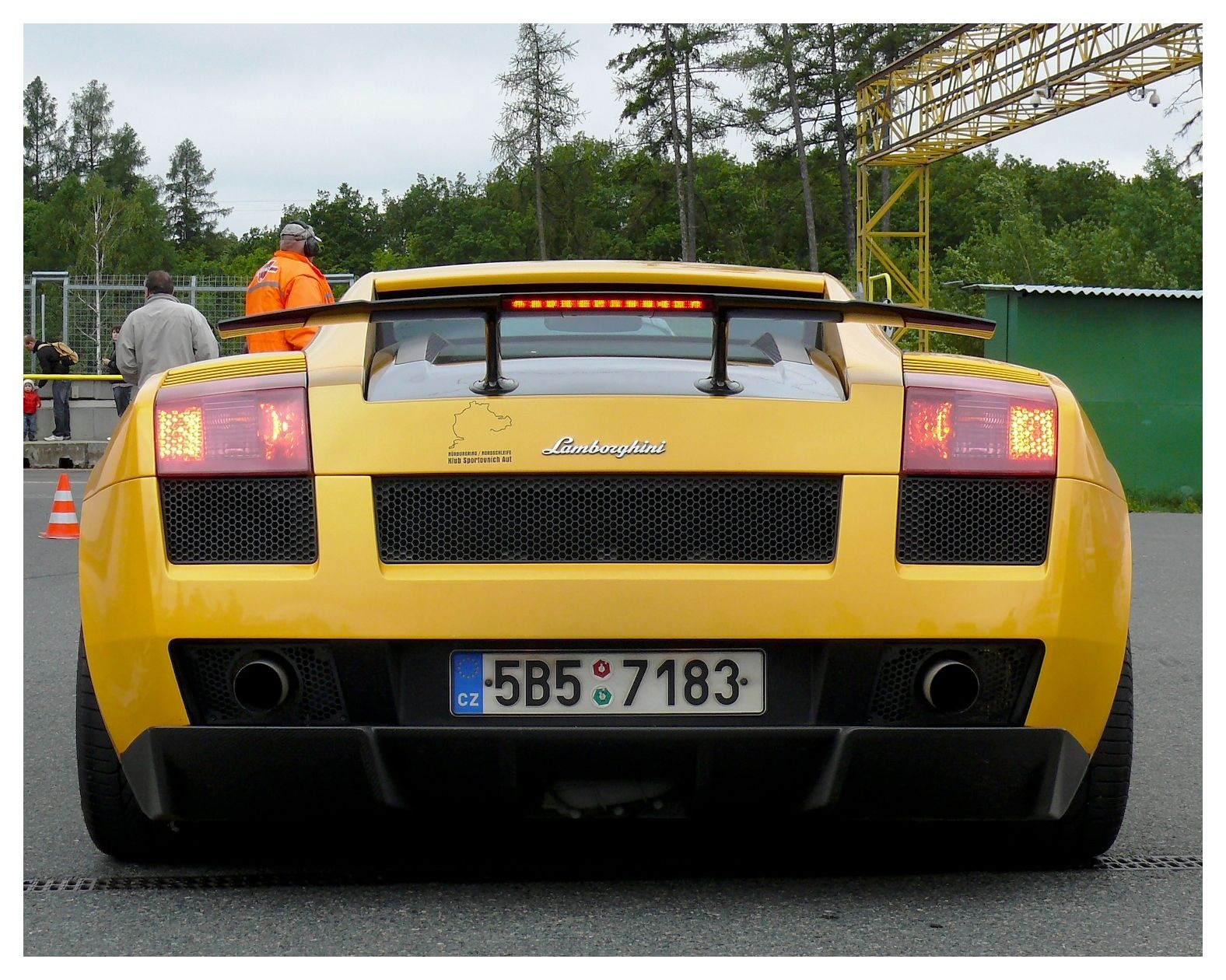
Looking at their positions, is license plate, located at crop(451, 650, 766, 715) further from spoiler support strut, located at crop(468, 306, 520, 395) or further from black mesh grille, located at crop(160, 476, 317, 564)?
spoiler support strut, located at crop(468, 306, 520, 395)

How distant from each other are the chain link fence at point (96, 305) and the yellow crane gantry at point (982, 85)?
41.6 ft

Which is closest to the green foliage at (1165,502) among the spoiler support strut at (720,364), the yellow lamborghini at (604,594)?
the yellow lamborghini at (604,594)

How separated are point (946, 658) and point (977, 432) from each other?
0.42 metres

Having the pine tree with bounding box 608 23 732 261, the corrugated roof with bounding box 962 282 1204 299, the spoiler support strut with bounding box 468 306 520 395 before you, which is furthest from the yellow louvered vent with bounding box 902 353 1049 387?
the pine tree with bounding box 608 23 732 261

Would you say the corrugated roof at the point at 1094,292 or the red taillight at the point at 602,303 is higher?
the corrugated roof at the point at 1094,292

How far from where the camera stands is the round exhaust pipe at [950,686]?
2.82m

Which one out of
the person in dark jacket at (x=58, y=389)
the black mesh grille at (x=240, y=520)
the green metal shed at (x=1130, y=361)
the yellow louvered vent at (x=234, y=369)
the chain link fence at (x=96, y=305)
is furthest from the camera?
the person in dark jacket at (x=58, y=389)

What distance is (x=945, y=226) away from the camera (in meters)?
86.1

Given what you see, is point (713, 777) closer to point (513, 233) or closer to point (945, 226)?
point (513, 233)

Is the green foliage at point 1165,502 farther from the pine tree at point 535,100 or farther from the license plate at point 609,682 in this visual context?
the pine tree at point 535,100

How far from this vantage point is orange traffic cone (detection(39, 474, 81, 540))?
1201 cm

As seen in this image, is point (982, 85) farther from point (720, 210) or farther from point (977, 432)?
point (720, 210)

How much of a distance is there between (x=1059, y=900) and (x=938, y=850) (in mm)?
406

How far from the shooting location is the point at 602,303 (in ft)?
9.64
